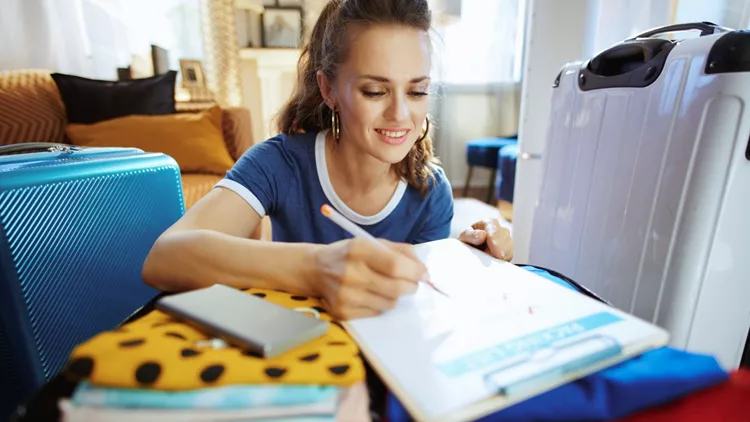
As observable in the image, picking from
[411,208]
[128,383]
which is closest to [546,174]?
[411,208]

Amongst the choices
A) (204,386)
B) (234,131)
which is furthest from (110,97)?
(204,386)

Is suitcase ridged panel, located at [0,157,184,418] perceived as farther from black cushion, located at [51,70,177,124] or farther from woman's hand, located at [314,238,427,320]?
black cushion, located at [51,70,177,124]

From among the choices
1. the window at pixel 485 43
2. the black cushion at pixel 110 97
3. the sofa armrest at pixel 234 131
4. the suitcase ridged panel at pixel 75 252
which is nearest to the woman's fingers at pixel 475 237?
the suitcase ridged panel at pixel 75 252

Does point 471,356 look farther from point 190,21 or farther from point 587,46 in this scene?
point 190,21

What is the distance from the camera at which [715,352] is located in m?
0.77

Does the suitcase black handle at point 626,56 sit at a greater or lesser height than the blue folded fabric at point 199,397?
greater

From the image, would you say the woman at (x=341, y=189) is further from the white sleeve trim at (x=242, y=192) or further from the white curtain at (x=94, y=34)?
the white curtain at (x=94, y=34)

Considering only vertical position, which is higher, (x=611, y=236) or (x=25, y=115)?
(x=25, y=115)

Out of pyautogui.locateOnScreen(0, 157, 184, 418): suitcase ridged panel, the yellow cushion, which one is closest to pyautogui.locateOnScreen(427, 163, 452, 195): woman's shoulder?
pyautogui.locateOnScreen(0, 157, 184, 418): suitcase ridged panel

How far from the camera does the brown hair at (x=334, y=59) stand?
76cm

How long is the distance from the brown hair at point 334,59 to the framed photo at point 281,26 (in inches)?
88.3

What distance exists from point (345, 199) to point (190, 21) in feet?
8.32

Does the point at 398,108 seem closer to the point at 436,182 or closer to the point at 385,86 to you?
the point at 385,86

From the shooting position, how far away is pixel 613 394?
0.96ft
